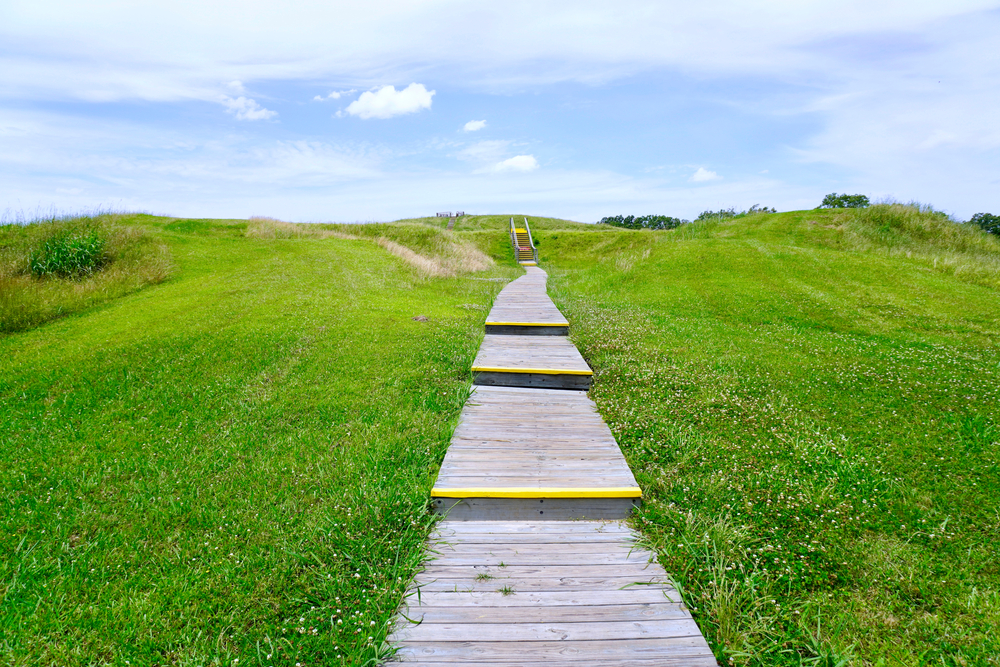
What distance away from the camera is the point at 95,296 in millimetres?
12992

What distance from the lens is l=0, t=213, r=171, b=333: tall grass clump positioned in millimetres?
11766

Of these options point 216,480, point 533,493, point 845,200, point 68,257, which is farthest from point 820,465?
point 845,200

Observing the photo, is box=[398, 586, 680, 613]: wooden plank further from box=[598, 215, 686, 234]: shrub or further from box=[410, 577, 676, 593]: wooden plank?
box=[598, 215, 686, 234]: shrub

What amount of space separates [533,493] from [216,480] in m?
3.44

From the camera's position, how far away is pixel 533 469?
4.79 meters

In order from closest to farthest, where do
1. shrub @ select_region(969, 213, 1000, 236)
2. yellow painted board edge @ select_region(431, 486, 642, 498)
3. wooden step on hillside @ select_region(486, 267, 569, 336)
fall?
yellow painted board edge @ select_region(431, 486, 642, 498)
wooden step on hillside @ select_region(486, 267, 569, 336)
shrub @ select_region(969, 213, 1000, 236)

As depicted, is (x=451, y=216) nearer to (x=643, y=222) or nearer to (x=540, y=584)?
(x=643, y=222)

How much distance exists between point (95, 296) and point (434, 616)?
1468 centimetres

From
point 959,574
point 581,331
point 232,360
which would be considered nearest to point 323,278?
point 232,360

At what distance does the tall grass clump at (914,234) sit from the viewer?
22.1 metres

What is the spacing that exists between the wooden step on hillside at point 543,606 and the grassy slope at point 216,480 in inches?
12.5

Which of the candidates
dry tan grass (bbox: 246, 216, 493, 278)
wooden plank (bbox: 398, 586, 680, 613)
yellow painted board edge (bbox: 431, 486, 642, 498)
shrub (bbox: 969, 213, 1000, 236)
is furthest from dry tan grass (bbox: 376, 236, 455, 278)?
shrub (bbox: 969, 213, 1000, 236)

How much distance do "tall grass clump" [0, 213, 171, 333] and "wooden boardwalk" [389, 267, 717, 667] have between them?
40.3 ft

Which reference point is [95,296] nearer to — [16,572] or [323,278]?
[323,278]
